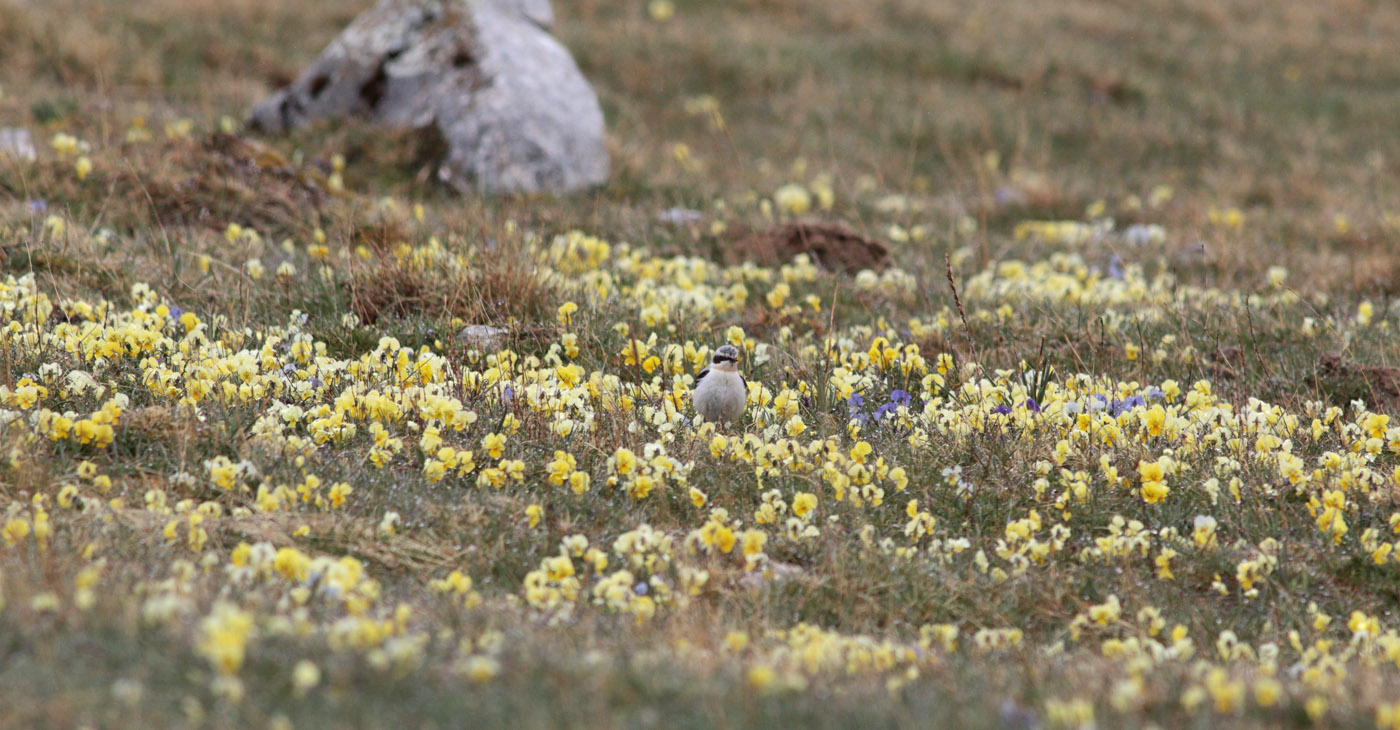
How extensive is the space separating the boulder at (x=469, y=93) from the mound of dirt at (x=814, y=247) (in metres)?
2.50

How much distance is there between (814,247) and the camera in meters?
10.3

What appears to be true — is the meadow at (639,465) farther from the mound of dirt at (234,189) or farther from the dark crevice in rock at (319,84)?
the dark crevice in rock at (319,84)

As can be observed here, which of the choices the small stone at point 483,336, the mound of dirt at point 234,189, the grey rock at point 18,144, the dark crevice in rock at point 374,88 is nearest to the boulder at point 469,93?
the dark crevice in rock at point 374,88

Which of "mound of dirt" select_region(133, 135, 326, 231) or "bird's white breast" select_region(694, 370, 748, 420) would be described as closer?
"bird's white breast" select_region(694, 370, 748, 420)

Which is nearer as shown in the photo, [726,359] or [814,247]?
[726,359]

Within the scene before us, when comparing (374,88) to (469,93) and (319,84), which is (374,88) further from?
(469,93)

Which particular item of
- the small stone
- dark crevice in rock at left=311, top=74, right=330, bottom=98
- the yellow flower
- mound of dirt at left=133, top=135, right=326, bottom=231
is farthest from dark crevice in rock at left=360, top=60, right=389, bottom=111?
the yellow flower

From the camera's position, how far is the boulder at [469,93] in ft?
38.3

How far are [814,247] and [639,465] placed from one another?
18.3ft

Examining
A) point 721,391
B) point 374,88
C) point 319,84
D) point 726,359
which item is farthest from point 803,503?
point 319,84

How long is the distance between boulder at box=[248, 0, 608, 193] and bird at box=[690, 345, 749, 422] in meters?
6.05

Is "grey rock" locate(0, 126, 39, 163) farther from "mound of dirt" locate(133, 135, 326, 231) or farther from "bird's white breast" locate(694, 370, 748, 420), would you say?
"bird's white breast" locate(694, 370, 748, 420)

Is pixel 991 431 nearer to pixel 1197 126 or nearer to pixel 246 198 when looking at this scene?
pixel 246 198

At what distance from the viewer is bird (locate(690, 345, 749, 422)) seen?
5.66 metres
